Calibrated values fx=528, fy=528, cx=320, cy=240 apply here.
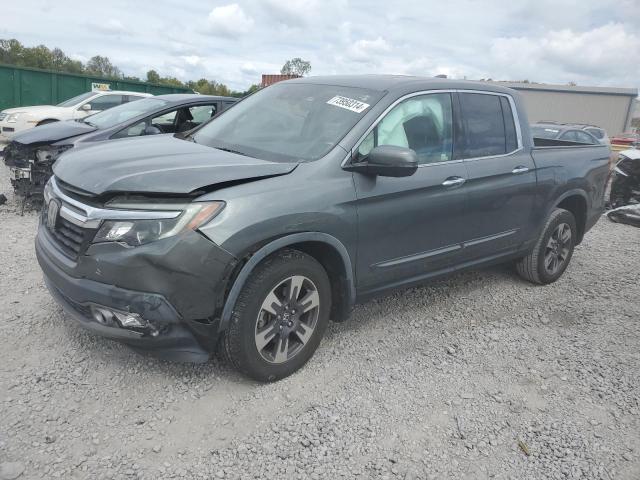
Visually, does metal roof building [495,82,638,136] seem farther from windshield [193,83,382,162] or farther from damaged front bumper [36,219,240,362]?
damaged front bumper [36,219,240,362]

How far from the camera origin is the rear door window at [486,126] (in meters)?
4.03

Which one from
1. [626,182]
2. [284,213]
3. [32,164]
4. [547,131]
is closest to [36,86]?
[32,164]

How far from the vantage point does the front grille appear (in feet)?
8.91

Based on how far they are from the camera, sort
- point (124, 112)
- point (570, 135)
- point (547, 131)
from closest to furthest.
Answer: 1. point (124, 112)
2. point (570, 135)
3. point (547, 131)

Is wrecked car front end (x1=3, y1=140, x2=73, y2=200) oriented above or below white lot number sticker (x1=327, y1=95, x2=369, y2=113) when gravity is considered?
below

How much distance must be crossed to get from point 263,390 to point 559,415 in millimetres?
1699

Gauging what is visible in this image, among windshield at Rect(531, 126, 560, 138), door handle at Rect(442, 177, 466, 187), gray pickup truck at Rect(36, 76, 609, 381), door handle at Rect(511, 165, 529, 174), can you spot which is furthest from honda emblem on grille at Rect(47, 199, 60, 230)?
windshield at Rect(531, 126, 560, 138)

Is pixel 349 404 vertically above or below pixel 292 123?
below

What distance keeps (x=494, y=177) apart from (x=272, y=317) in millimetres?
2199

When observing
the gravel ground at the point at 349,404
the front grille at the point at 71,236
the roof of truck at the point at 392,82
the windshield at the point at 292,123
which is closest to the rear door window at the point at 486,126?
the roof of truck at the point at 392,82

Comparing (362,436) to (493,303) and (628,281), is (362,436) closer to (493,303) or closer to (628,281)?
(493,303)

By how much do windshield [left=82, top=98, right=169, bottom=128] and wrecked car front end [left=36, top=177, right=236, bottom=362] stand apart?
14.5 ft

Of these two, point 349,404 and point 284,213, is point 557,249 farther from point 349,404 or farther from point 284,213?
point 284,213

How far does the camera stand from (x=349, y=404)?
2.97m
